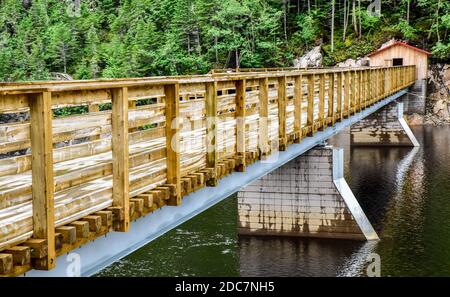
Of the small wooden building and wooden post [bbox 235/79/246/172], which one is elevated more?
the small wooden building

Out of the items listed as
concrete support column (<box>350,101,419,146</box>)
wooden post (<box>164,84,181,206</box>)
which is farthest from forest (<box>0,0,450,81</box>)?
wooden post (<box>164,84,181,206</box>)

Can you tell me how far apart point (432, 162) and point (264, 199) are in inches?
815

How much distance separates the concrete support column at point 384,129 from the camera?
52.5m

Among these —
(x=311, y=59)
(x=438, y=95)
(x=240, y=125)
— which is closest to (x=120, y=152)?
(x=240, y=125)

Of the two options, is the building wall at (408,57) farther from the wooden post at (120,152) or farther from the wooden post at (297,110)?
the wooden post at (120,152)

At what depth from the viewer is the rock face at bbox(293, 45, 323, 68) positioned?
6907 centimetres

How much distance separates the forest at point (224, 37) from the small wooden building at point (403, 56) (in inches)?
74.4

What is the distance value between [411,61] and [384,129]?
490 inches

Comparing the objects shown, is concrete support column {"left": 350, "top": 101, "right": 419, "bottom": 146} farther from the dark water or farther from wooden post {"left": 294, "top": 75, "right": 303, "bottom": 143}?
wooden post {"left": 294, "top": 75, "right": 303, "bottom": 143}

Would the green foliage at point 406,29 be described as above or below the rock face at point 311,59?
above

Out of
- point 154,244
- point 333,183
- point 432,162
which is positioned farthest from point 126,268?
point 432,162

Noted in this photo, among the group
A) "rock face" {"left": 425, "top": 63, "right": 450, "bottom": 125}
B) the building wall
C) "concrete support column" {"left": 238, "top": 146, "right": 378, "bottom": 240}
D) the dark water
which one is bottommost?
the dark water

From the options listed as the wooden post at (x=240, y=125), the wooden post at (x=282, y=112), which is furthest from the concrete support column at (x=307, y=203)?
the wooden post at (x=240, y=125)

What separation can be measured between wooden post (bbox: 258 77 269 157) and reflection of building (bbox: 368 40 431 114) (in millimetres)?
50326
